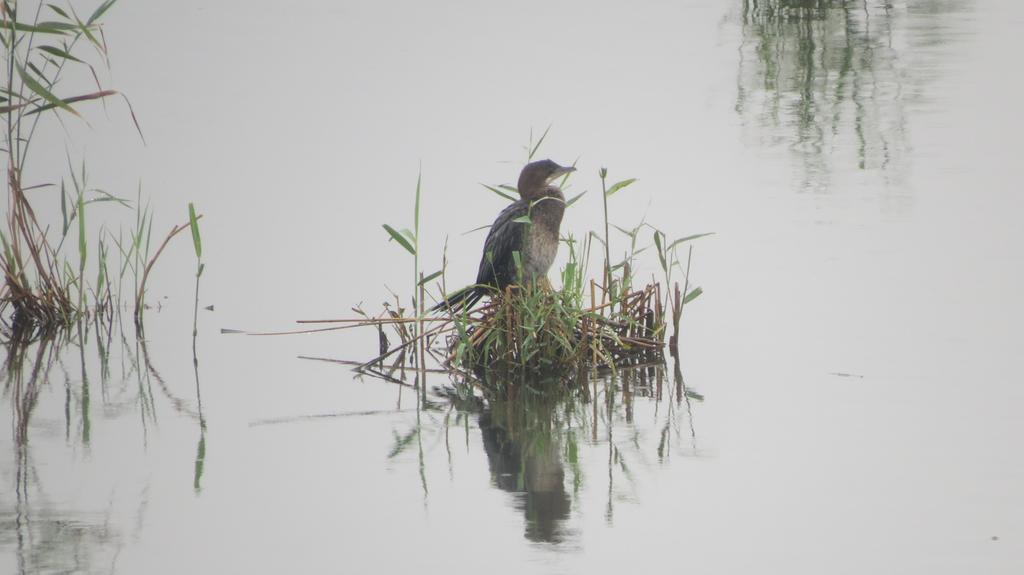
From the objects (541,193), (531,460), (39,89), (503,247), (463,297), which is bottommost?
(531,460)

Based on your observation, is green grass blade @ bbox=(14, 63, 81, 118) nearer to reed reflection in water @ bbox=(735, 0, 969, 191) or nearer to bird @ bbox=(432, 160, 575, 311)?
bird @ bbox=(432, 160, 575, 311)

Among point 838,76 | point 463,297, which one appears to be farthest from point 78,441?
point 838,76

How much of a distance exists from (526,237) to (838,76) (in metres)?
6.32

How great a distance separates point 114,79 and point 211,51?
5.48 ft

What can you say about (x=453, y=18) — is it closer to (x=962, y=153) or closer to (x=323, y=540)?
(x=962, y=153)

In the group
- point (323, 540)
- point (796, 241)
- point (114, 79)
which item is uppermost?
point (114, 79)

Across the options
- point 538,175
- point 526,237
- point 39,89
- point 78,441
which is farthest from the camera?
point 538,175

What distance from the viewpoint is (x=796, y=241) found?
7.61 m

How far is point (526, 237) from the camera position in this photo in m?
5.94

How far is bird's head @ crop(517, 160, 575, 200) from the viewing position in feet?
19.9

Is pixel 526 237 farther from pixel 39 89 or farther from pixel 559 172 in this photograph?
pixel 39 89

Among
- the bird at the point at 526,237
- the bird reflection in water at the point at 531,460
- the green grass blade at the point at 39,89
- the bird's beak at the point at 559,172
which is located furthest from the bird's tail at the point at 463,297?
the green grass blade at the point at 39,89

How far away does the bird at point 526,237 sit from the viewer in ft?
19.6

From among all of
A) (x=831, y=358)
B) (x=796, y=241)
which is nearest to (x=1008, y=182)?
(x=796, y=241)
